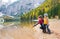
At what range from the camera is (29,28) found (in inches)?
84.1

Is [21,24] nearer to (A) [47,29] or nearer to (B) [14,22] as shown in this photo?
(B) [14,22]

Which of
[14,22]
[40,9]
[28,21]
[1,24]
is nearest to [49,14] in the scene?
[40,9]

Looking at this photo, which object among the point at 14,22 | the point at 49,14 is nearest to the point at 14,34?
the point at 14,22

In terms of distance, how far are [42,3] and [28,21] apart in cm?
26

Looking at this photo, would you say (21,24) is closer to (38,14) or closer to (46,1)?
(38,14)

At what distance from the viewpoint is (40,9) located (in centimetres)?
217

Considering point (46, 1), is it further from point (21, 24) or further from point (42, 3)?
point (21, 24)

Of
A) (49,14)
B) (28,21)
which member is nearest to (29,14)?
(28,21)

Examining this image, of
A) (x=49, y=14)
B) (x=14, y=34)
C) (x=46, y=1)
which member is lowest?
(x=14, y=34)

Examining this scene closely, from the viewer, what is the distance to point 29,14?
84.9 inches

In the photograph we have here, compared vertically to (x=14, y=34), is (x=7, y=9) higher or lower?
higher

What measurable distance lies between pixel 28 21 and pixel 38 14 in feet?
0.45

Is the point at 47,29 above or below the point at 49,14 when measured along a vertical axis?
below

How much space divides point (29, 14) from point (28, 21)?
8cm
